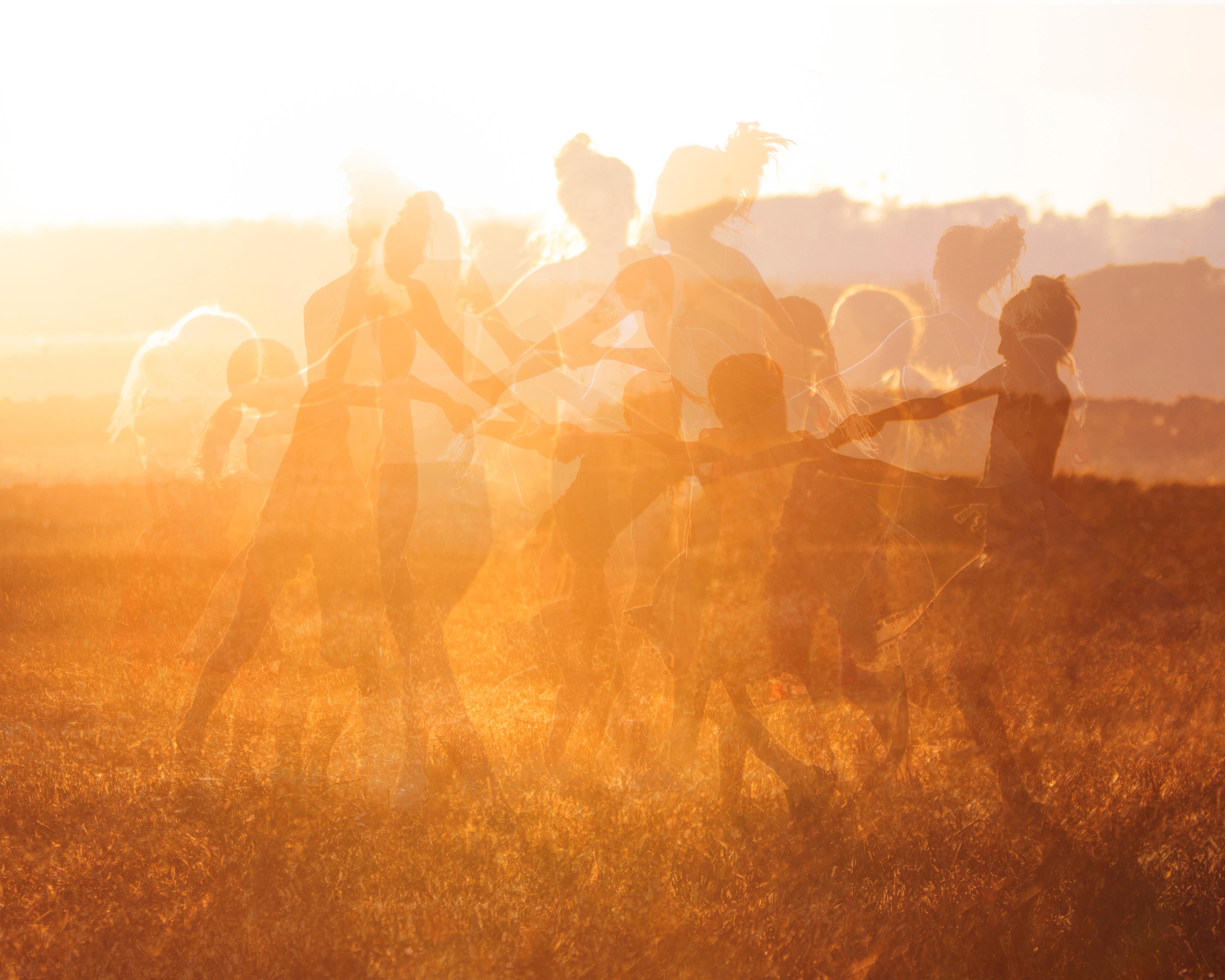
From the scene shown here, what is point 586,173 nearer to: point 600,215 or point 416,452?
point 600,215

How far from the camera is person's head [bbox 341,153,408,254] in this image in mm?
3303

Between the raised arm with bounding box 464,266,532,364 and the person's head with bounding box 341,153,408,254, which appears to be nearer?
the person's head with bounding box 341,153,408,254

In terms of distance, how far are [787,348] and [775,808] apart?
231 centimetres

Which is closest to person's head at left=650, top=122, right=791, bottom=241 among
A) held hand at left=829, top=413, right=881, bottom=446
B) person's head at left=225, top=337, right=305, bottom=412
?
held hand at left=829, top=413, right=881, bottom=446

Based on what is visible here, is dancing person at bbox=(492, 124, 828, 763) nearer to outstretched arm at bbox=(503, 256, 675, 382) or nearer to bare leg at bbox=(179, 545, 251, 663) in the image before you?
outstretched arm at bbox=(503, 256, 675, 382)

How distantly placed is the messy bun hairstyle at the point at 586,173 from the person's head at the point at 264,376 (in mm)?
1602

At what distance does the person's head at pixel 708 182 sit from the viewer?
398cm

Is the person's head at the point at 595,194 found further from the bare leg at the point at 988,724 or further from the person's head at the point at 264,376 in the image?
the bare leg at the point at 988,724

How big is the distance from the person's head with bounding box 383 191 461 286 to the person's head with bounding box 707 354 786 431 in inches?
59.1

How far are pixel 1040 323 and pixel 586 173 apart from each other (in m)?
2.55

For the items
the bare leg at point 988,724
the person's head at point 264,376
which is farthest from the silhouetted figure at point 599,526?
the bare leg at point 988,724

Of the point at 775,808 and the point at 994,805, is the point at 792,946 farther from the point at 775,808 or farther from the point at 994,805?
the point at 994,805

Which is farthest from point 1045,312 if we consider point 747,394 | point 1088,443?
point 747,394

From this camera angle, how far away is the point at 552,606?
3686 mm
